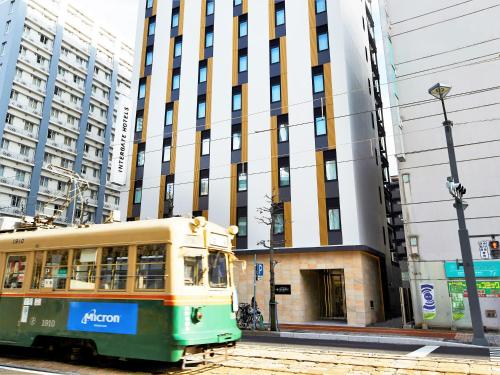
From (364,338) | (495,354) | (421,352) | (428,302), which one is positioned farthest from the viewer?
(428,302)

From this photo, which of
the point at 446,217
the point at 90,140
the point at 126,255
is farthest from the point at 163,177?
the point at 90,140

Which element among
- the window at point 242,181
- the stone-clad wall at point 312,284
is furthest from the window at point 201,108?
the stone-clad wall at point 312,284

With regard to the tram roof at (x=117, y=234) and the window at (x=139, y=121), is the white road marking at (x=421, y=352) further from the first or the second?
the window at (x=139, y=121)

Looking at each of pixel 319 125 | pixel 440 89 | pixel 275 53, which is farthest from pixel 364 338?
pixel 275 53

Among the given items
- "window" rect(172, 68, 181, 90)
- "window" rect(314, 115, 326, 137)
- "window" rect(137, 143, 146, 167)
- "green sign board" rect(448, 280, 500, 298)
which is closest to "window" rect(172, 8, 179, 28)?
"window" rect(172, 68, 181, 90)

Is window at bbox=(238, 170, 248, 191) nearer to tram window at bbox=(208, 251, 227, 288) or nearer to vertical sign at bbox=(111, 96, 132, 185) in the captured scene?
vertical sign at bbox=(111, 96, 132, 185)

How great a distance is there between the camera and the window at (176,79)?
103 feet

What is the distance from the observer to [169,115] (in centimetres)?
3108

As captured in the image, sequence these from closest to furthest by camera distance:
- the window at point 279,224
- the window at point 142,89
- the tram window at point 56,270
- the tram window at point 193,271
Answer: the tram window at point 193,271 < the tram window at point 56,270 < the window at point 279,224 < the window at point 142,89

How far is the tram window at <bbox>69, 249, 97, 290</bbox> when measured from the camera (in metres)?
8.52

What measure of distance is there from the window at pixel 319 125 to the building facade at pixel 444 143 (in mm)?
4511

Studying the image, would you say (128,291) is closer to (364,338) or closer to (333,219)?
(364,338)

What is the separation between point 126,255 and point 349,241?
53.4 feet

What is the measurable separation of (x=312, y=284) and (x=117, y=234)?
18055mm
